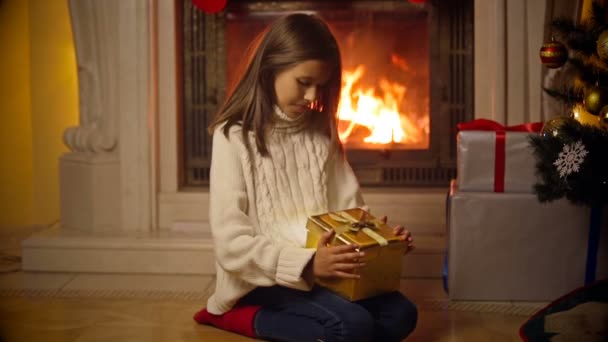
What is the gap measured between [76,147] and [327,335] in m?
1.30

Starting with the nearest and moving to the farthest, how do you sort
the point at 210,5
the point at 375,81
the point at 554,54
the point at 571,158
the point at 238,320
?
1. the point at 238,320
2. the point at 571,158
3. the point at 554,54
4. the point at 210,5
5. the point at 375,81

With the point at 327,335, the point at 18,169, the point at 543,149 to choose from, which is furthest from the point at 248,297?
the point at 18,169

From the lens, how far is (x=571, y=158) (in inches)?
73.6

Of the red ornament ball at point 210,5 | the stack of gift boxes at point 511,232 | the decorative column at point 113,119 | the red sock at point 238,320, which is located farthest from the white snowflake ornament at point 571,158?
the decorative column at point 113,119

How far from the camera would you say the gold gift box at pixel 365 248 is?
1537 millimetres

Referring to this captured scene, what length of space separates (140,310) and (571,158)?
110 cm

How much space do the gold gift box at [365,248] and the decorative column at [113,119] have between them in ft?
3.49

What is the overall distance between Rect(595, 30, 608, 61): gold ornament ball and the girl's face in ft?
2.29

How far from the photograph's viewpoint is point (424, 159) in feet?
8.87

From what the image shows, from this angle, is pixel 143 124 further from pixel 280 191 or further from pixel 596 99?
pixel 596 99

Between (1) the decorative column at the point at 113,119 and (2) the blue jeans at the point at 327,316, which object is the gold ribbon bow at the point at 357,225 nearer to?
(2) the blue jeans at the point at 327,316

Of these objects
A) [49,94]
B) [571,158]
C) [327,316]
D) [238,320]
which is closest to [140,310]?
[238,320]

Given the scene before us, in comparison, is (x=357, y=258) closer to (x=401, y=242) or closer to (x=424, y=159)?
(x=401, y=242)

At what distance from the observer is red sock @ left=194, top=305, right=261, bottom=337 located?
172 centimetres
